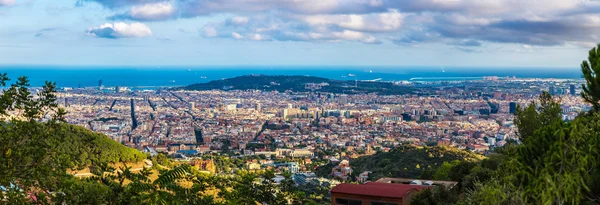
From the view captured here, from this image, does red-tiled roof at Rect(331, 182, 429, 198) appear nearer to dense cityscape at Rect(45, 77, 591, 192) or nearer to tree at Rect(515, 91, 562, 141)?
tree at Rect(515, 91, 562, 141)

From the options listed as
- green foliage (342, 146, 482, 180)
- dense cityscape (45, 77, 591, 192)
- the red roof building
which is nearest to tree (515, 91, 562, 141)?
the red roof building

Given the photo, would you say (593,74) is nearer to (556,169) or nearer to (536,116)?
(556,169)

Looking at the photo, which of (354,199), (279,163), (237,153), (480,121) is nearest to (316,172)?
(279,163)

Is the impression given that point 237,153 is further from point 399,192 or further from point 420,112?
point 420,112

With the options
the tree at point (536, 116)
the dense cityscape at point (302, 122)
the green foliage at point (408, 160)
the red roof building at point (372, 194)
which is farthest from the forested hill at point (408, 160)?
the red roof building at point (372, 194)

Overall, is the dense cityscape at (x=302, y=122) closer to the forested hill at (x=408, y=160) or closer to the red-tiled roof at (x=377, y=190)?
the forested hill at (x=408, y=160)

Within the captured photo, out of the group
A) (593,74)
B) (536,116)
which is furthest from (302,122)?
(593,74)
